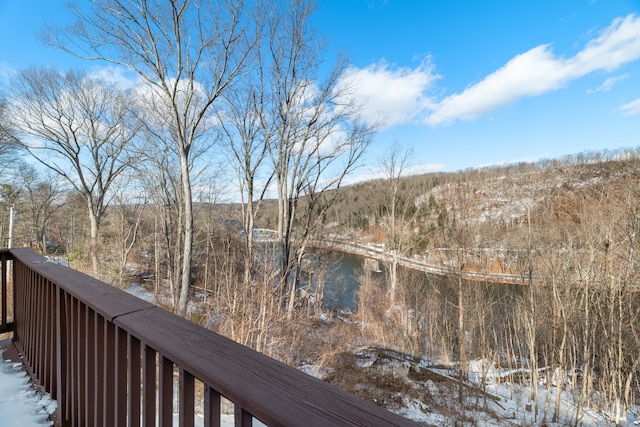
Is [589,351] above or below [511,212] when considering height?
below

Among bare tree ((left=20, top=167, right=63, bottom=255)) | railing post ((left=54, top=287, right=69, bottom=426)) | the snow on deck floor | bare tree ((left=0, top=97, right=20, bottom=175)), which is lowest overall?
the snow on deck floor

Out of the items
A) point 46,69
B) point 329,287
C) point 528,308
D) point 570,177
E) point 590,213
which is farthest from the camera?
point 329,287

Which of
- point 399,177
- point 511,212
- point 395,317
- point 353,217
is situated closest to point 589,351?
point 395,317

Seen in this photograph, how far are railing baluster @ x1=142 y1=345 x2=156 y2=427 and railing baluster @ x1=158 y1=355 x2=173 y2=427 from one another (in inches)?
1.8

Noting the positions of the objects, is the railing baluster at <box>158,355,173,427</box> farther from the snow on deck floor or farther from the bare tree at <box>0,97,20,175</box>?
the bare tree at <box>0,97,20,175</box>

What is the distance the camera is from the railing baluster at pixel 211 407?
696 mm

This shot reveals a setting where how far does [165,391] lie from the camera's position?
88cm

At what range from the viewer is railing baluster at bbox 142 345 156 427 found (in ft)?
3.04

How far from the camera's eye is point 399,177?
17.5 m

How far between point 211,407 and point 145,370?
0.38m

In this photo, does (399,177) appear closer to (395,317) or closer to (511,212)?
(511,212)

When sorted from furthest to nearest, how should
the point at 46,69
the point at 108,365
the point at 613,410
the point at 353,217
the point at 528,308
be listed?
the point at 353,217 < the point at 46,69 < the point at 528,308 < the point at 613,410 < the point at 108,365

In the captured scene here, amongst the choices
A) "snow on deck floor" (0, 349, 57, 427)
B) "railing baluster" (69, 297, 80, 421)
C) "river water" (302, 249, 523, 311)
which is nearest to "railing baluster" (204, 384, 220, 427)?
"railing baluster" (69, 297, 80, 421)

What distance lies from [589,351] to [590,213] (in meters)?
4.20
